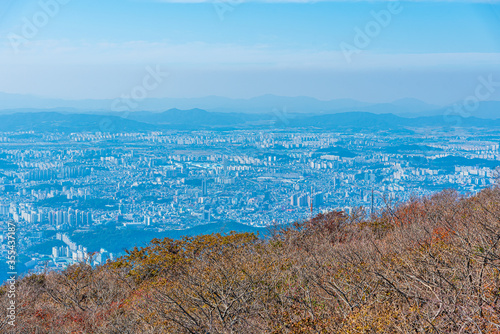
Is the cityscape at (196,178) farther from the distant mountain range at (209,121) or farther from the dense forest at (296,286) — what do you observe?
the distant mountain range at (209,121)

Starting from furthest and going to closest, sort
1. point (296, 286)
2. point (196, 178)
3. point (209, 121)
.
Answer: point (209, 121) < point (196, 178) < point (296, 286)

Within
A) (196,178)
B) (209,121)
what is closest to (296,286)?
(196,178)

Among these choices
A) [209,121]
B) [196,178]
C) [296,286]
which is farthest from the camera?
[209,121]

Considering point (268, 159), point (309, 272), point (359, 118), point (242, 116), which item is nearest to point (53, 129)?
point (268, 159)

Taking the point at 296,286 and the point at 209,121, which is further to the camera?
the point at 209,121

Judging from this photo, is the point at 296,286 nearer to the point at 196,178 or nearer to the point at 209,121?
the point at 196,178

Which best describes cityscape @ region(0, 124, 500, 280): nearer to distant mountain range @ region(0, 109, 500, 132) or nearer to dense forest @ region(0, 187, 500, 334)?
dense forest @ region(0, 187, 500, 334)
